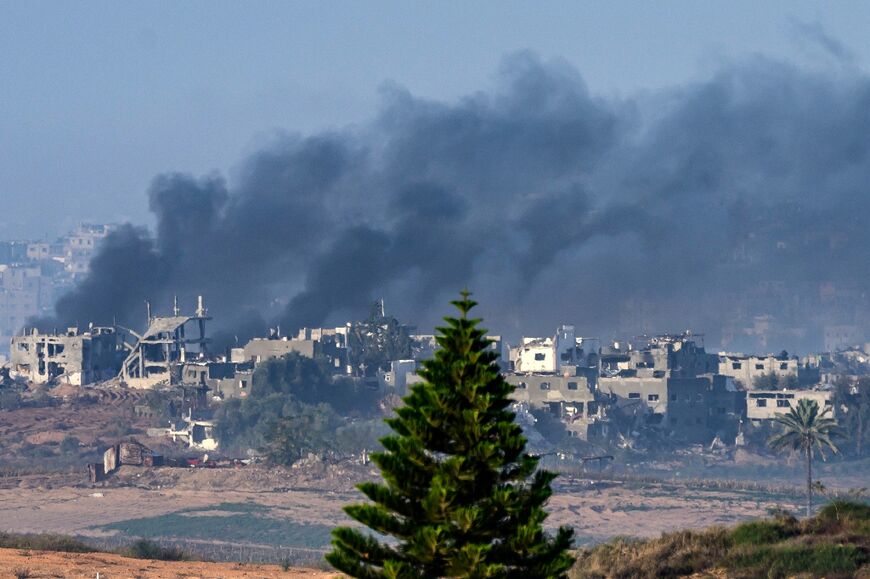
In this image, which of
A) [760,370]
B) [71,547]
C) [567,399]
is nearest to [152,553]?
[71,547]

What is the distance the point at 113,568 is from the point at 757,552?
11588 mm

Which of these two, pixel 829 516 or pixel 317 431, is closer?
pixel 829 516

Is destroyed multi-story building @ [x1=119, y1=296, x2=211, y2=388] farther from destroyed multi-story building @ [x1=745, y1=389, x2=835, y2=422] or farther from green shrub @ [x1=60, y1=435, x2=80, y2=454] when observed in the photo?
destroyed multi-story building @ [x1=745, y1=389, x2=835, y2=422]

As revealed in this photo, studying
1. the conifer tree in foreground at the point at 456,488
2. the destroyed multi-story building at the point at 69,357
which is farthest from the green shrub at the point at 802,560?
the destroyed multi-story building at the point at 69,357

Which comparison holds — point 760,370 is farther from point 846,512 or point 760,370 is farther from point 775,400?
point 846,512

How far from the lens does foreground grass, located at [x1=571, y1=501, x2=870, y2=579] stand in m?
28.9

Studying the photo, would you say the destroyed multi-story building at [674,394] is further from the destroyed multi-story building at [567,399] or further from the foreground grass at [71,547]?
the foreground grass at [71,547]

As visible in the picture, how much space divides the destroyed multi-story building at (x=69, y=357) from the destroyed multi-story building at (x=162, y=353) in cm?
149

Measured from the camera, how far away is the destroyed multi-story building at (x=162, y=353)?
103 metres

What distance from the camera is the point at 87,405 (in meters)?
97.5

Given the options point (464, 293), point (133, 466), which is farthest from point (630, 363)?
point (464, 293)

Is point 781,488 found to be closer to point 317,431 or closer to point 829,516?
point 317,431

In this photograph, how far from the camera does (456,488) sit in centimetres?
1872

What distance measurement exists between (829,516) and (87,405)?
7033 centimetres
